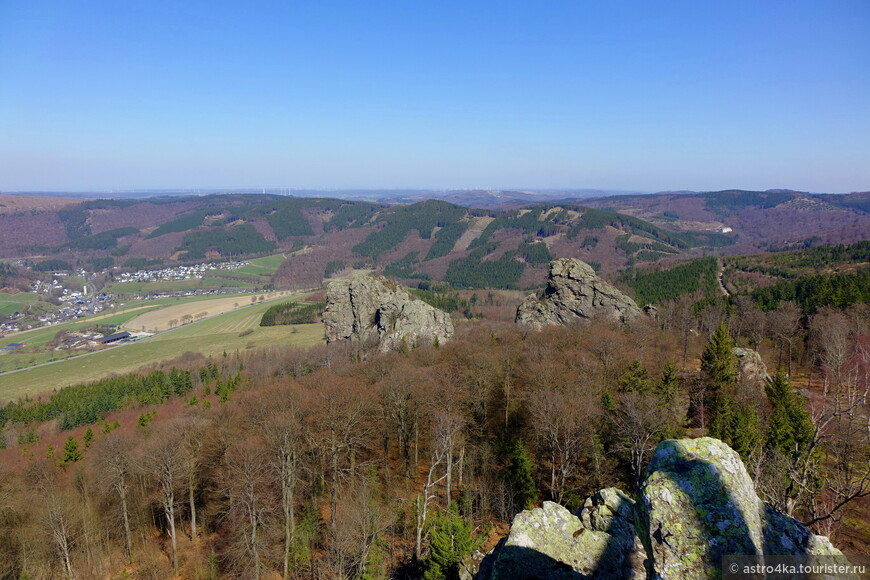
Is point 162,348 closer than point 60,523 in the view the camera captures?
No

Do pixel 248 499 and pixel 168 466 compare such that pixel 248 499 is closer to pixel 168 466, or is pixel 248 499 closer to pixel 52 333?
pixel 168 466

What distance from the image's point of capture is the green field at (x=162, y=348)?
3922 inches

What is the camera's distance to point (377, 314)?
97.5 meters

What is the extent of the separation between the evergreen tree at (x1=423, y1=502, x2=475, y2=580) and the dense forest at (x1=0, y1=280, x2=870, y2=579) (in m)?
0.13

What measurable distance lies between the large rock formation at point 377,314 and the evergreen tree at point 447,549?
64.7 meters

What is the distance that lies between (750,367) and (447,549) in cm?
4034

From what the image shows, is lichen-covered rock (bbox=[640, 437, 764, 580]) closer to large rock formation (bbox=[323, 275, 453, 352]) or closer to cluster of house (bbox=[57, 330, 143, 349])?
large rock formation (bbox=[323, 275, 453, 352])

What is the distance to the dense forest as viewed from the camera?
26312mm

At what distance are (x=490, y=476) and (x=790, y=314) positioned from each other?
168 feet

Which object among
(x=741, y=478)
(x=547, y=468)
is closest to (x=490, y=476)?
(x=547, y=468)

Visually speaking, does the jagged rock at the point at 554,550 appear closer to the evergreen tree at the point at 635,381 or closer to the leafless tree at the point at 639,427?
the leafless tree at the point at 639,427

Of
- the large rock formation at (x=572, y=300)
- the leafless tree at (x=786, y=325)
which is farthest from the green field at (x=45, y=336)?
the leafless tree at (x=786, y=325)

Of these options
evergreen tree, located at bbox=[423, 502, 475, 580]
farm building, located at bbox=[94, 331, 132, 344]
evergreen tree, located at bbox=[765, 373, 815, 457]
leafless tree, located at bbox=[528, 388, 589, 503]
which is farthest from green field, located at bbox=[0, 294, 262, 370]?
evergreen tree, located at bbox=[765, 373, 815, 457]

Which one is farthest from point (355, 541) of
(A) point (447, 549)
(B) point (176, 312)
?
(B) point (176, 312)
